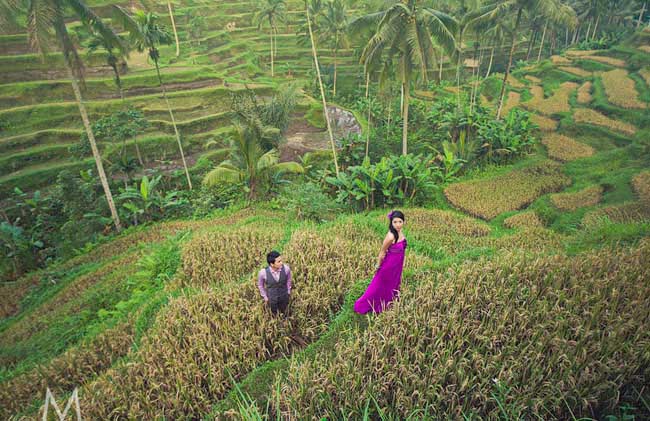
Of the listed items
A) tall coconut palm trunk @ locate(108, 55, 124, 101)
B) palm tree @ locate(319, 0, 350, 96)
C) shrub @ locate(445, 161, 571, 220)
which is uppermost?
palm tree @ locate(319, 0, 350, 96)

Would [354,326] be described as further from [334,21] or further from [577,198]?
[334,21]

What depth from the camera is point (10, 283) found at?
9.64 m

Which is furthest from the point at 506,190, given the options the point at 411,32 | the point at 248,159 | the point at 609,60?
the point at 609,60

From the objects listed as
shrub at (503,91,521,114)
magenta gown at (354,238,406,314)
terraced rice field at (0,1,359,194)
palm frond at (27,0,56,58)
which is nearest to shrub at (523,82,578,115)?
shrub at (503,91,521,114)

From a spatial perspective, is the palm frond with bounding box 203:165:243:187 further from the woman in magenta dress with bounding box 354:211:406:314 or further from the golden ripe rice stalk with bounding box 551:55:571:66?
the golden ripe rice stalk with bounding box 551:55:571:66

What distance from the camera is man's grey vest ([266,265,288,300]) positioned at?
12.2 feet

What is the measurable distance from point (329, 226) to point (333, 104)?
21727 millimetres

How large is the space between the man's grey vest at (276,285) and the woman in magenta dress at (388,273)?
848 mm

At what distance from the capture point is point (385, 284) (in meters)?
3.71

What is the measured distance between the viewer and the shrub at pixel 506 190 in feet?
31.7

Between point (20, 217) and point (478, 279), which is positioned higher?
point (478, 279)

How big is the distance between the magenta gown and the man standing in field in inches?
32.6

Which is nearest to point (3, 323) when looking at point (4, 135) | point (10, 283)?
point (10, 283)

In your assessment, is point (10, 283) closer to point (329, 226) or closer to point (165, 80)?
point (329, 226)
